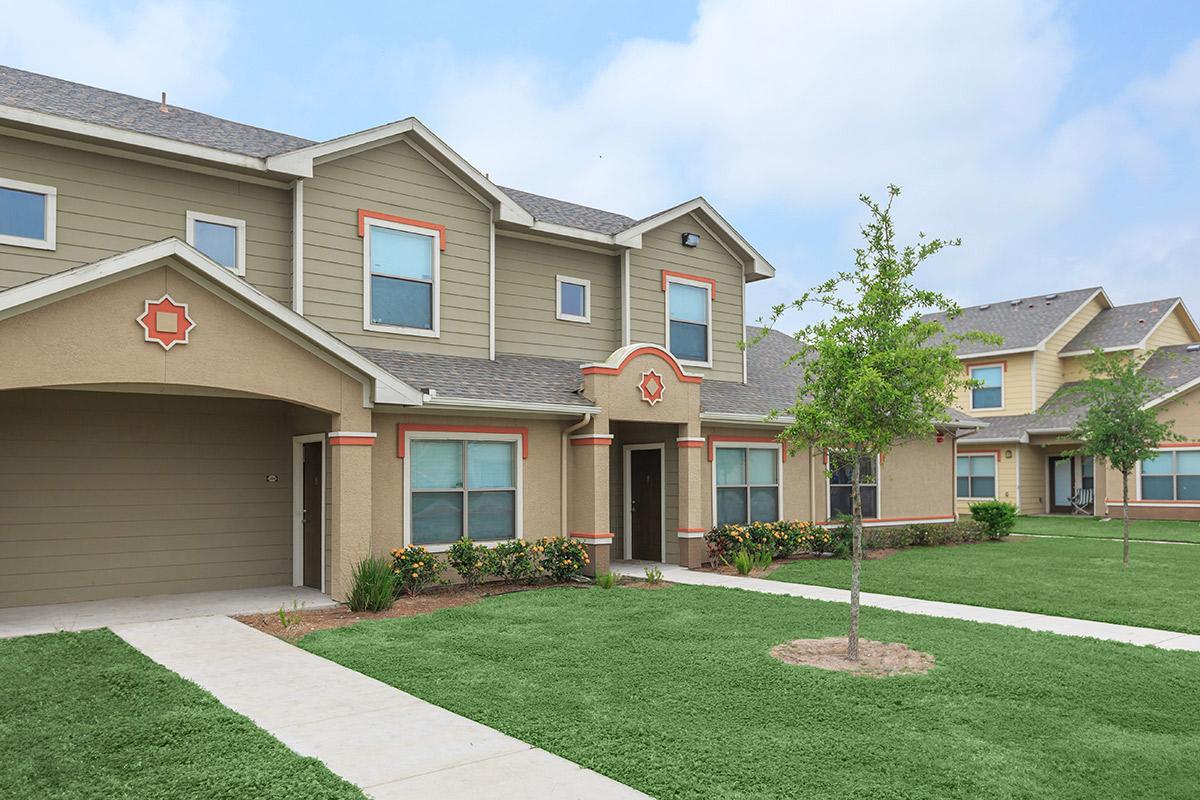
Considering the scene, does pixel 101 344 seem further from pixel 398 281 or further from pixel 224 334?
pixel 398 281

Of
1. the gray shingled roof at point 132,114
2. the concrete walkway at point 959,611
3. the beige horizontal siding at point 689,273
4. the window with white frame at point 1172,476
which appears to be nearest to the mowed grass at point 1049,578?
the concrete walkway at point 959,611

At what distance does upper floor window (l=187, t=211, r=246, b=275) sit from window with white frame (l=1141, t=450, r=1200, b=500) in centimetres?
2636

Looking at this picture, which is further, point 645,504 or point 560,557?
point 645,504

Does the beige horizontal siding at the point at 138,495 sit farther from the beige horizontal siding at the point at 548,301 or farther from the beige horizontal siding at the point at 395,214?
the beige horizontal siding at the point at 548,301

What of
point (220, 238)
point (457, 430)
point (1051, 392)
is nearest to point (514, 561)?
point (457, 430)

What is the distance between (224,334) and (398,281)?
410cm

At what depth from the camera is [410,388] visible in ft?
40.7

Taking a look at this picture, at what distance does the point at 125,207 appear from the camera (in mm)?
12445

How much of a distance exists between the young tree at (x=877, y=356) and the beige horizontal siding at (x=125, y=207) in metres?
8.03

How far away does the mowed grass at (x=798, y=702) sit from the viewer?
555 cm

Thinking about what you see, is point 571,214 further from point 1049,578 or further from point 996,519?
point 996,519

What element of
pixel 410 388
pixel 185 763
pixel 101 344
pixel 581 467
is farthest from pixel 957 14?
pixel 185 763

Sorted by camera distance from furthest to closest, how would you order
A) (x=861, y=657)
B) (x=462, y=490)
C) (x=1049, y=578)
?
(x=1049, y=578), (x=462, y=490), (x=861, y=657)

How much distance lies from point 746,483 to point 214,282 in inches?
426
